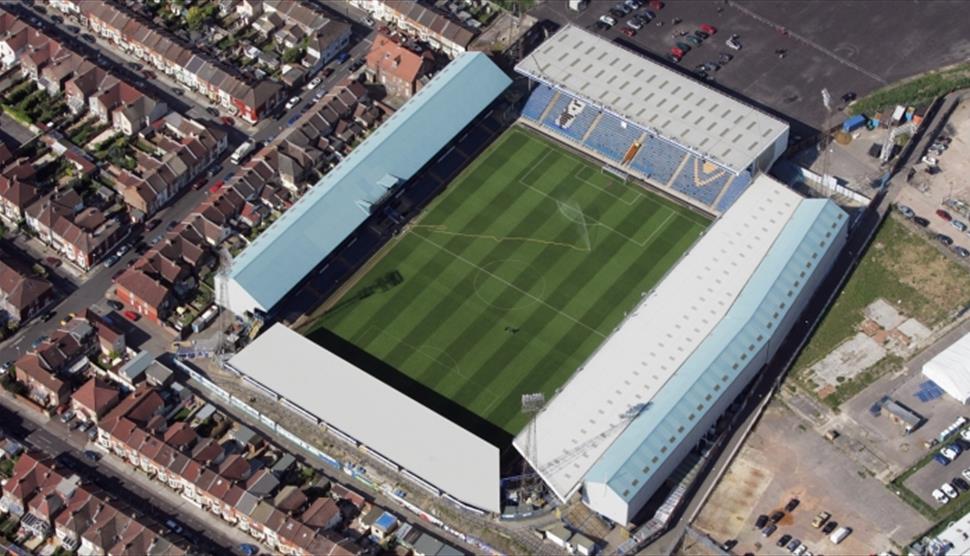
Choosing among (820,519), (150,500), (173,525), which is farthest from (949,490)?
(150,500)

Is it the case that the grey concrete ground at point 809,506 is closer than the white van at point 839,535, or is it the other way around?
the white van at point 839,535

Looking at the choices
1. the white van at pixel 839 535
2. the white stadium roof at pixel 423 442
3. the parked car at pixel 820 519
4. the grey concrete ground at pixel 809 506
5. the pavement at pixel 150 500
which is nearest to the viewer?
the white van at pixel 839 535

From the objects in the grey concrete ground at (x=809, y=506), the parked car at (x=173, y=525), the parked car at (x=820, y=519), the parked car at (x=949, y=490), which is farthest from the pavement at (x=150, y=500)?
the parked car at (x=949, y=490)

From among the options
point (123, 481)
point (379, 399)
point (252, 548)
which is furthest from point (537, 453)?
point (123, 481)

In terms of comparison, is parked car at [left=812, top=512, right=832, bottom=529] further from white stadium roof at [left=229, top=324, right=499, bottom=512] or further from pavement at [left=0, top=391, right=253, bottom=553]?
pavement at [left=0, top=391, right=253, bottom=553]

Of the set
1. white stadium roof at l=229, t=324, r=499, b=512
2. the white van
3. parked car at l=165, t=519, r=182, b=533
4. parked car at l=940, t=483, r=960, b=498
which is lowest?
parked car at l=165, t=519, r=182, b=533

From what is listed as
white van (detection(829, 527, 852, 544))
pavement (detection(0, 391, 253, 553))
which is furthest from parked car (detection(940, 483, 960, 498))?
pavement (detection(0, 391, 253, 553))

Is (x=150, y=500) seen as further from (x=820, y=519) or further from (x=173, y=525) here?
(x=820, y=519)

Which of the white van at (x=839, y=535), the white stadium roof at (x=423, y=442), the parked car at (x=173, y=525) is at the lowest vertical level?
the parked car at (x=173, y=525)

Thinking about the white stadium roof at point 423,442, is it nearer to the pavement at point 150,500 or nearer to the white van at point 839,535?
the pavement at point 150,500
